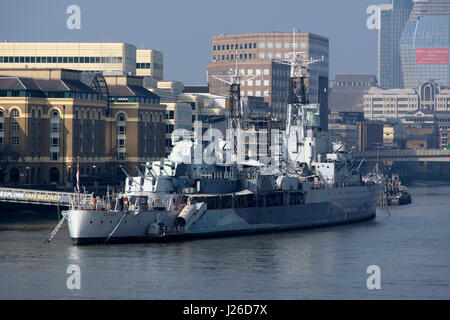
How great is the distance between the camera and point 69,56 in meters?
165

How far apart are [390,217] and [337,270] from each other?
4795 cm

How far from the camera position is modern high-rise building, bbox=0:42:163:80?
164m

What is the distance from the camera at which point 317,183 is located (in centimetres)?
10344

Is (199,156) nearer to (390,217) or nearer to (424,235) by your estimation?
(424,235)

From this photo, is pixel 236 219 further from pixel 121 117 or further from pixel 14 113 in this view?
pixel 121 117

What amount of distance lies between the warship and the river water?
1.62 m

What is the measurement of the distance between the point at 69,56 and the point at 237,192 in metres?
78.9

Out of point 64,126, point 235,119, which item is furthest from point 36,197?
point 64,126

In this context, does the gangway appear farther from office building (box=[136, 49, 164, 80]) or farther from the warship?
office building (box=[136, 49, 164, 80])

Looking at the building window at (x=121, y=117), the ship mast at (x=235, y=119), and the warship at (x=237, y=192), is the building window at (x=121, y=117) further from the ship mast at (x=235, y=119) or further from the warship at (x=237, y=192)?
the ship mast at (x=235, y=119)

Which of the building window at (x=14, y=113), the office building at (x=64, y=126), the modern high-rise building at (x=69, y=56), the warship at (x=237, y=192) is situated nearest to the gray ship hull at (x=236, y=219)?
the warship at (x=237, y=192)

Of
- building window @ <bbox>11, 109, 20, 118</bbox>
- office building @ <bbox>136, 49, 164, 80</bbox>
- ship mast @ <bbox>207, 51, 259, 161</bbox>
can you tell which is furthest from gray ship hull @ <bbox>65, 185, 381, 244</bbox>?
office building @ <bbox>136, 49, 164, 80</bbox>

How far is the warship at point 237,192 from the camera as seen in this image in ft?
267
